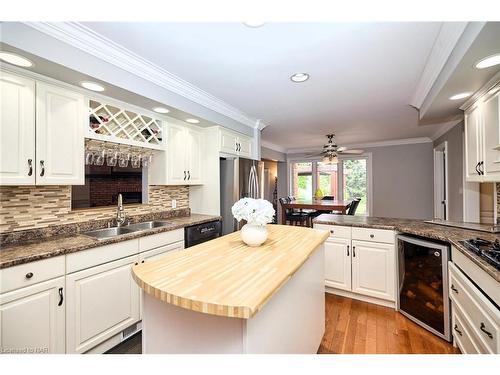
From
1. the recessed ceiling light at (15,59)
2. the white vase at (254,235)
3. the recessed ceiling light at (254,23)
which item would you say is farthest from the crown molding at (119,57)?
the white vase at (254,235)

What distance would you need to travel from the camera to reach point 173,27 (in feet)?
5.19

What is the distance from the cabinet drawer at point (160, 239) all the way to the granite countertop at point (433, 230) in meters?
1.61

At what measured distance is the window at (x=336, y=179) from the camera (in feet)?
21.4

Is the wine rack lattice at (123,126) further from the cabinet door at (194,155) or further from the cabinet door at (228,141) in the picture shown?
the cabinet door at (228,141)

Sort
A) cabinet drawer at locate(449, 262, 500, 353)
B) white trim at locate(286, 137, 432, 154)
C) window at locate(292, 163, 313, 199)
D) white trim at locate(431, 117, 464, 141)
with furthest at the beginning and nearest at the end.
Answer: window at locate(292, 163, 313, 199)
white trim at locate(286, 137, 432, 154)
white trim at locate(431, 117, 464, 141)
cabinet drawer at locate(449, 262, 500, 353)

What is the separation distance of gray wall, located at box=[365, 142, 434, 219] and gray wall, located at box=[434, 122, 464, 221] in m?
1.50

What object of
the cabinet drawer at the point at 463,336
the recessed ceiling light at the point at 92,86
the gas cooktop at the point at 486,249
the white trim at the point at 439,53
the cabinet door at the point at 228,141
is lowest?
the cabinet drawer at the point at 463,336

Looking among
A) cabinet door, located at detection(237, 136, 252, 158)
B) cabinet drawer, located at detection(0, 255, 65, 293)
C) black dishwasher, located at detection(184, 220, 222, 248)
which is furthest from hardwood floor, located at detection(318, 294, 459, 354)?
cabinet door, located at detection(237, 136, 252, 158)

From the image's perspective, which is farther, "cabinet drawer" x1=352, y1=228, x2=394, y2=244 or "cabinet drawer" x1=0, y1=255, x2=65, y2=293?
"cabinet drawer" x1=352, y1=228, x2=394, y2=244

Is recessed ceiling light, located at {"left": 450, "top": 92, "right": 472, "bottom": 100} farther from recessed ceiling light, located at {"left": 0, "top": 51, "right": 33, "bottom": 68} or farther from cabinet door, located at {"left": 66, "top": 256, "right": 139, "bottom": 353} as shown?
recessed ceiling light, located at {"left": 0, "top": 51, "right": 33, "bottom": 68}

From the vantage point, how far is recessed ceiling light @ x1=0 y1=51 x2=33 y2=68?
57.3 inches

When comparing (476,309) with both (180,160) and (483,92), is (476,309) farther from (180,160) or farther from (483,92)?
(180,160)

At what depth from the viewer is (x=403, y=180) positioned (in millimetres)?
5945
